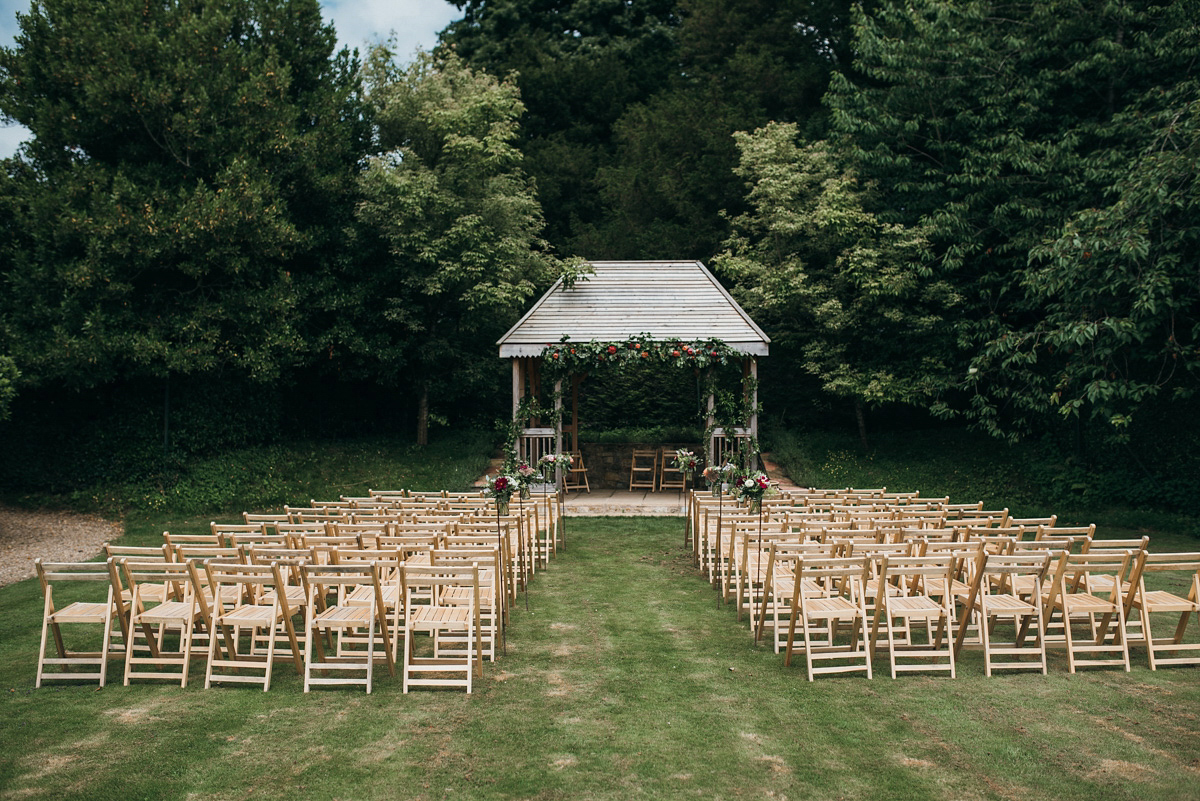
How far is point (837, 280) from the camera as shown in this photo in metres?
18.7

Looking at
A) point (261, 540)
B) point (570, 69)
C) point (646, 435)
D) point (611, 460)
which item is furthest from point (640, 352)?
point (570, 69)

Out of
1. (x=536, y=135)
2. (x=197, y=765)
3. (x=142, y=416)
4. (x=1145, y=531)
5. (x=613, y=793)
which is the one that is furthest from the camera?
(x=536, y=135)

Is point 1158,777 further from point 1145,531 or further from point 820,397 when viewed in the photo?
point 820,397

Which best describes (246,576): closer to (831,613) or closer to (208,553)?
(208,553)

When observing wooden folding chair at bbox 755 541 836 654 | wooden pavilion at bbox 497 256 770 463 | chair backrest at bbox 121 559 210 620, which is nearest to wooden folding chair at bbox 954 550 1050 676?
wooden folding chair at bbox 755 541 836 654

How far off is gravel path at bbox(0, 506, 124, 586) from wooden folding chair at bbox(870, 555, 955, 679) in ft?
34.4

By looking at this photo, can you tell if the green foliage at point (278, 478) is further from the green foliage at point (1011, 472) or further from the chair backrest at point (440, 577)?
the chair backrest at point (440, 577)

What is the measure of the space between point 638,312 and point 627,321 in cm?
45

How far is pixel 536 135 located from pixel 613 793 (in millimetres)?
27396

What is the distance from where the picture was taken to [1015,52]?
16984 mm

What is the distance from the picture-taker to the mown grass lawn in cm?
432

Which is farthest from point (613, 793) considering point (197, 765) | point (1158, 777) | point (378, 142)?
point (378, 142)

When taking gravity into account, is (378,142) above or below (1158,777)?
above

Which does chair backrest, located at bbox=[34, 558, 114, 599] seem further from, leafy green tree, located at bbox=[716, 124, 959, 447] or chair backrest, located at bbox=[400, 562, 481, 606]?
leafy green tree, located at bbox=[716, 124, 959, 447]
